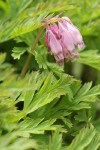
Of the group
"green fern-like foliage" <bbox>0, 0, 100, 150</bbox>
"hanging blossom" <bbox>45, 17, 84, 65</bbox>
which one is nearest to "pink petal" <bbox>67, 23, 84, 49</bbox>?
"hanging blossom" <bbox>45, 17, 84, 65</bbox>

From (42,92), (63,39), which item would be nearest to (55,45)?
(63,39)

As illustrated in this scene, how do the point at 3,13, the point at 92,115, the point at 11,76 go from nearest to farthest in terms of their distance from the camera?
the point at 11,76
the point at 92,115
the point at 3,13

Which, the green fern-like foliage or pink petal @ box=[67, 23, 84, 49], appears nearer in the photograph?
the green fern-like foliage

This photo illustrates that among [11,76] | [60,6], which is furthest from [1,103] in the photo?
[60,6]

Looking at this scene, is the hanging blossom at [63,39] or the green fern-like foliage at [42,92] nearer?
the green fern-like foliage at [42,92]

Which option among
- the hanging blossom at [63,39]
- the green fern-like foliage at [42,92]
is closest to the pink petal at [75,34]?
the hanging blossom at [63,39]

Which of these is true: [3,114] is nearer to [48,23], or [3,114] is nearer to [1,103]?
[1,103]

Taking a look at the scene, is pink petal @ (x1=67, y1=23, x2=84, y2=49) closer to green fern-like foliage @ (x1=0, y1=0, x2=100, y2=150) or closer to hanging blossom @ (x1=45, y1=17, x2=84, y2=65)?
hanging blossom @ (x1=45, y1=17, x2=84, y2=65)

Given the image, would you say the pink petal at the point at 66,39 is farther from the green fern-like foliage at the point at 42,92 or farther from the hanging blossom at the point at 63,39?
the green fern-like foliage at the point at 42,92
